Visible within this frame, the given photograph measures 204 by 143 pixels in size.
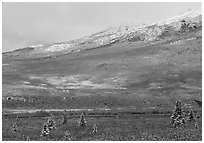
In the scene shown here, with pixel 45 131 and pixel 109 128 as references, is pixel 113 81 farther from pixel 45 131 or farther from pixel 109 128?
pixel 45 131

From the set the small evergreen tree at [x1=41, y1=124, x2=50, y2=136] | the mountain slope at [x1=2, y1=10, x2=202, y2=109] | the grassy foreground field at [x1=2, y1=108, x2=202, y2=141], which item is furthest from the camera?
the mountain slope at [x1=2, y1=10, x2=202, y2=109]

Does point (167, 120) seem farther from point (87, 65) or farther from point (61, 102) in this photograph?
point (87, 65)

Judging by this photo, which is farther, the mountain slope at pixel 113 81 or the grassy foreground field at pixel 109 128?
the mountain slope at pixel 113 81

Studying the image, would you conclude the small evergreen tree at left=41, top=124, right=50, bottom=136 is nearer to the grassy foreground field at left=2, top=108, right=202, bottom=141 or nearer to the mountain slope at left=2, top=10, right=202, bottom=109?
the grassy foreground field at left=2, top=108, right=202, bottom=141

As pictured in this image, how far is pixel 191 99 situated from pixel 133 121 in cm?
3515

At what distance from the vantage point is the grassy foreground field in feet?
132

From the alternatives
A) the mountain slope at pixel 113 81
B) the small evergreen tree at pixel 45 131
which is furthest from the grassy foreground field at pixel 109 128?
the mountain slope at pixel 113 81

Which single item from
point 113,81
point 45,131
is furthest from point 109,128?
point 113,81

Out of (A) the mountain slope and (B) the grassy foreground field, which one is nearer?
(B) the grassy foreground field

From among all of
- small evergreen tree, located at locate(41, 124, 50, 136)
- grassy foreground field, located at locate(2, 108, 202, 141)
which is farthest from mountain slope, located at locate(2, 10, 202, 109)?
small evergreen tree, located at locate(41, 124, 50, 136)

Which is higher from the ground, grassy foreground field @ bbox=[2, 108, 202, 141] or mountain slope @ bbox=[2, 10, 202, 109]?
mountain slope @ bbox=[2, 10, 202, 109]

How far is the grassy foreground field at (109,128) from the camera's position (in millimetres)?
40250

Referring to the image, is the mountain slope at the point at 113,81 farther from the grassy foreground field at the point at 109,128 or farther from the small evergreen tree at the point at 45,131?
the small evergreen tree at the point at 45,131

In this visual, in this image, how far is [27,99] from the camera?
3292 inches
